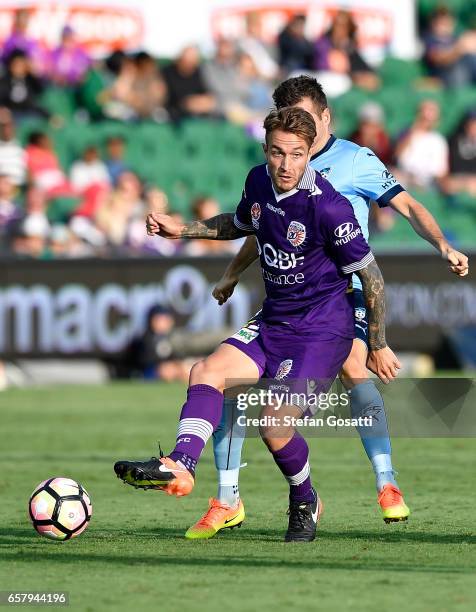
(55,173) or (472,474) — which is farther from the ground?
(55,173)

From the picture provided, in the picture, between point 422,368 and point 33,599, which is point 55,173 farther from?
point 33,599

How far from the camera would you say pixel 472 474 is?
A: 9477 millimetres

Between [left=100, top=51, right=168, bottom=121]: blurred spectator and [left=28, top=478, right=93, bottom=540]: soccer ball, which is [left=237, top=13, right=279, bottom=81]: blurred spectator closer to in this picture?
[left=100, top=51, right=168, bottom=121]: blurred spectator

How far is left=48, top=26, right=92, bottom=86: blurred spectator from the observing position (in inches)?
791

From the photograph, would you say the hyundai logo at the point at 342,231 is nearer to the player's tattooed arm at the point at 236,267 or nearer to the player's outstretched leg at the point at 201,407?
the player's outstretched leg at the point at 201,407

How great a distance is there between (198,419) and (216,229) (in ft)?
3.64

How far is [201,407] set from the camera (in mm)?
6527

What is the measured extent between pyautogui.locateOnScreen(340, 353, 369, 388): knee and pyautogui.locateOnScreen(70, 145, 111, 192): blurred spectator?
11841 millimetres

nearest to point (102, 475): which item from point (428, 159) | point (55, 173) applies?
point (55, 173)

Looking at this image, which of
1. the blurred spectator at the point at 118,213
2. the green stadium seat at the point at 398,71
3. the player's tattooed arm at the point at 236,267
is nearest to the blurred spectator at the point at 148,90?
the blurred spectator at the point at 118,213

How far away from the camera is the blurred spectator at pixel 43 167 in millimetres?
18547

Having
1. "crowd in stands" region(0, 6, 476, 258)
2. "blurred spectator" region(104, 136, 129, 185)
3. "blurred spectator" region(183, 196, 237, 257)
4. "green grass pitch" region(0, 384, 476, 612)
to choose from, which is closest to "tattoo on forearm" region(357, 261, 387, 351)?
"green grass pitch" region(0, 384, 476, 612)

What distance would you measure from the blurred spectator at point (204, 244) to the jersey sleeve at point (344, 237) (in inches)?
410

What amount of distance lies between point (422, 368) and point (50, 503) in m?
10.7
